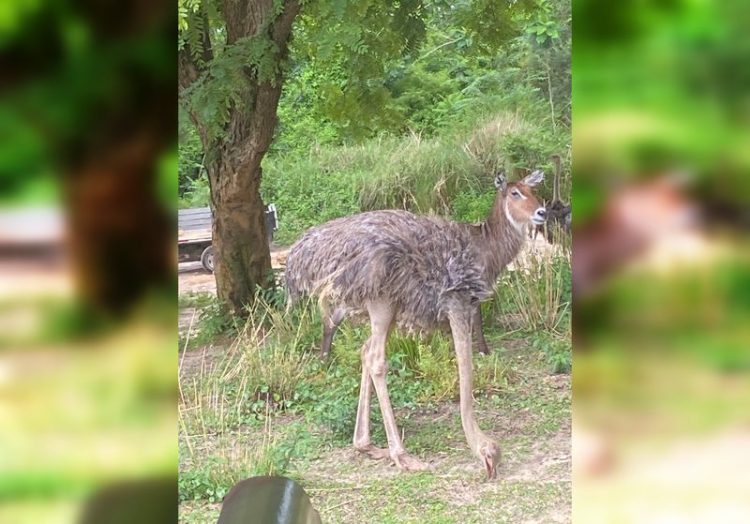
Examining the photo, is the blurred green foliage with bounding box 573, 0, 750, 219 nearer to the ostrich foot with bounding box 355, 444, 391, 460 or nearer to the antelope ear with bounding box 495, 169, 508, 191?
the antelope ear with bounding box 495, 169, 508, 191

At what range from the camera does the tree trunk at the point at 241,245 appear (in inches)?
72.9

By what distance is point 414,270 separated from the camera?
1.84 m

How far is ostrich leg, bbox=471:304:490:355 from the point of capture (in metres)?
1.86

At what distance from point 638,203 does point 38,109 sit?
133 centimetres

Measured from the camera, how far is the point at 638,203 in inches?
60.7

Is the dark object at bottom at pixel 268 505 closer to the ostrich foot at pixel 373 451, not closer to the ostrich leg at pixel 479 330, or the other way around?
the ostrich foot at pixel 373 451

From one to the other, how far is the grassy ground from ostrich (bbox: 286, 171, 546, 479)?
0.12 feet

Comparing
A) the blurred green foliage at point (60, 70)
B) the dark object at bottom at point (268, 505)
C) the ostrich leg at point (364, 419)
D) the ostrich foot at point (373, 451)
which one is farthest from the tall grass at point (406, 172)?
the blurred green foliage at point (60, 70)

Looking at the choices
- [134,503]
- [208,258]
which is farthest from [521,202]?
[134,503]

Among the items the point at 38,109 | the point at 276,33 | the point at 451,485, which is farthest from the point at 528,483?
the point at 38,109

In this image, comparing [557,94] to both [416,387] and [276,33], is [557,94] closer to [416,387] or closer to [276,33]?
[276,33]

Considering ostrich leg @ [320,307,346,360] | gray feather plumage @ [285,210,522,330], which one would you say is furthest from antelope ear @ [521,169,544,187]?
ostrich leg @ [320,307,346,360]

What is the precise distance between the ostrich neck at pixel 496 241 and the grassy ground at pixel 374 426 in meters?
0.13

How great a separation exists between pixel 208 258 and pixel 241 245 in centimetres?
10
